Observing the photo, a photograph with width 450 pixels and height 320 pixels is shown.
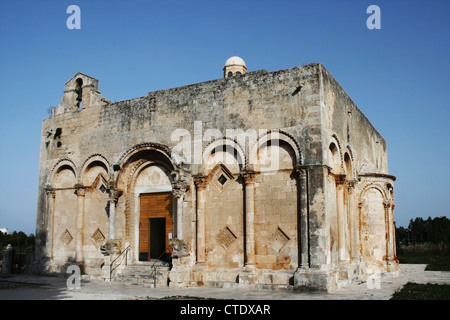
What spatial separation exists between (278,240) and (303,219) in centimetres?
118

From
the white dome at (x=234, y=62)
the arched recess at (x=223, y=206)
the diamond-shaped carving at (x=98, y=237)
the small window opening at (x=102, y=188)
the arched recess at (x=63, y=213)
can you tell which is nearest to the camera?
the arched recess at (x=223, y=206)

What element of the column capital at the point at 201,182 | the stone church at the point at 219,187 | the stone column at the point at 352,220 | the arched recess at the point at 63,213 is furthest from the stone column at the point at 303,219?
the arched recess at the point at 63,213

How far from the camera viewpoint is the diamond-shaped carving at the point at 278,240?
14427mm

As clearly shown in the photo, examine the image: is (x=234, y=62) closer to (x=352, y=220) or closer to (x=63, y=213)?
(x=63, y=213)

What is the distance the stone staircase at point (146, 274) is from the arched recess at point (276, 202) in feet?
11.5

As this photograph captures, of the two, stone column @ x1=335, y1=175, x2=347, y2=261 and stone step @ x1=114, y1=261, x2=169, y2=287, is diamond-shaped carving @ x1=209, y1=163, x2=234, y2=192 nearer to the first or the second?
stone step @ x1=114, y1=261, x2=169, y2=287

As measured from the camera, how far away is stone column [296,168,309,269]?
Result: 1383cm

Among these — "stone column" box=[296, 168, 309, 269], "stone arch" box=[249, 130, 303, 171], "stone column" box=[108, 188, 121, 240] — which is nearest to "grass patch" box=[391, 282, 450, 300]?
"stone column" box=[296, 168, 309, 269]

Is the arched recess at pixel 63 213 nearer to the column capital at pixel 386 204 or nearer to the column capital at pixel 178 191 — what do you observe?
the column capital at pixel 178 191

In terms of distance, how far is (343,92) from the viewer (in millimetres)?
17562

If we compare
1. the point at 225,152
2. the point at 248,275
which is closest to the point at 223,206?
the point at 225,152

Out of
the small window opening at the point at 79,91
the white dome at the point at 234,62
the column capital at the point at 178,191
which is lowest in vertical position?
the column capital at the point at 178,191
